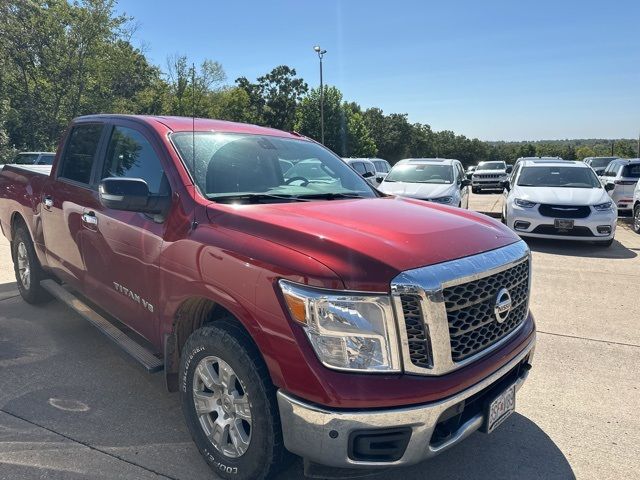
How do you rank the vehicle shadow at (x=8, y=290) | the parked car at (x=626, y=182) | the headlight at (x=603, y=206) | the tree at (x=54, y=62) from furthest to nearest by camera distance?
the tree at (x=54, y=62)
the parked car at (x=626, y=182)
the headlight at (x=603, y=206)
the vehicle shadow at (x=8, y=290)

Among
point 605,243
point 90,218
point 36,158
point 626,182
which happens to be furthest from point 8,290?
point 36,158

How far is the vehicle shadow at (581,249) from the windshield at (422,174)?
2.40 m

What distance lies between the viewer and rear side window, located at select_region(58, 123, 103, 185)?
396 cm

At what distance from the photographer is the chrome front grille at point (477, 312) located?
2.18 meters

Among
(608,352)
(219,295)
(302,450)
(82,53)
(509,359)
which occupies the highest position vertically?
(82,53)

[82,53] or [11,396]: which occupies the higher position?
[82,53]

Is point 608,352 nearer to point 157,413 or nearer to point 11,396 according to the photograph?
point 157,413

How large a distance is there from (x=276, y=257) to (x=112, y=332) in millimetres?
1870

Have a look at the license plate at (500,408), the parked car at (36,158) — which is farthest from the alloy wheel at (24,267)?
the parked car at (36,158)

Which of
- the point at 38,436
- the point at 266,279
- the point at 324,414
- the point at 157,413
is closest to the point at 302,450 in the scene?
the point at 324,414

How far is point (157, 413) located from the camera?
3232mm

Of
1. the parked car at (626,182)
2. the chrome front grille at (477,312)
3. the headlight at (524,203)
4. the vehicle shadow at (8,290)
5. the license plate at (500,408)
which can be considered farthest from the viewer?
the parked car at (626,182)

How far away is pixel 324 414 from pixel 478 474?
1223 mm

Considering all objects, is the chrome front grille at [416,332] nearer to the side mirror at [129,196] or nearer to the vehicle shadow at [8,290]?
the side mirror at [129,196]
